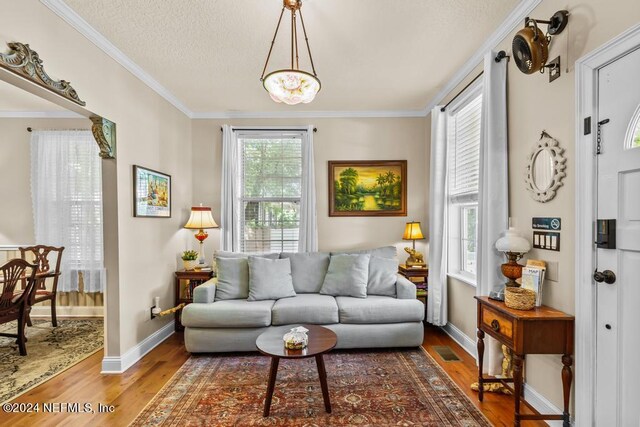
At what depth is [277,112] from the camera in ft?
13.5

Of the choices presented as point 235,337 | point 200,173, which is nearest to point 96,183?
point 200,173

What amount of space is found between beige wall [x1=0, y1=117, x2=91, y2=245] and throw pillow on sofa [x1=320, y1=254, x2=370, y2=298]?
4.06 meters

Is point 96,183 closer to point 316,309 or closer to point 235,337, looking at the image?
point 235,337

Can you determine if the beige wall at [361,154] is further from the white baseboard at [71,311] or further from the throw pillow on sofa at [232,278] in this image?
the white baseboard at [71,311]

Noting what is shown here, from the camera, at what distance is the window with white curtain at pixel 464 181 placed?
301 centimetres

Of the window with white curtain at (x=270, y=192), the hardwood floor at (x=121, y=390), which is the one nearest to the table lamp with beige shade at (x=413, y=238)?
the hardwood floor at (x=121, y=390)

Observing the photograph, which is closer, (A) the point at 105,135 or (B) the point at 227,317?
(A) the point at 105,135

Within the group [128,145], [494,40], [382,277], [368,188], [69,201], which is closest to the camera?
[494,40]

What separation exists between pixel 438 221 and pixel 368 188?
3.43 feet

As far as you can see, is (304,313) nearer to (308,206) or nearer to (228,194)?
(308,206)

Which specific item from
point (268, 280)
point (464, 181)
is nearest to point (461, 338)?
point (464, 181)

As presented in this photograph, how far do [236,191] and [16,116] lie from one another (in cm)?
311

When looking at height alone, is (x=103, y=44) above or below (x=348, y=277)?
above

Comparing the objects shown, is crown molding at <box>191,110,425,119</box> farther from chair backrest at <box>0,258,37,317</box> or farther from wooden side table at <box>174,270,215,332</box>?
chair backrest at <box>0,258,37,317</box>
